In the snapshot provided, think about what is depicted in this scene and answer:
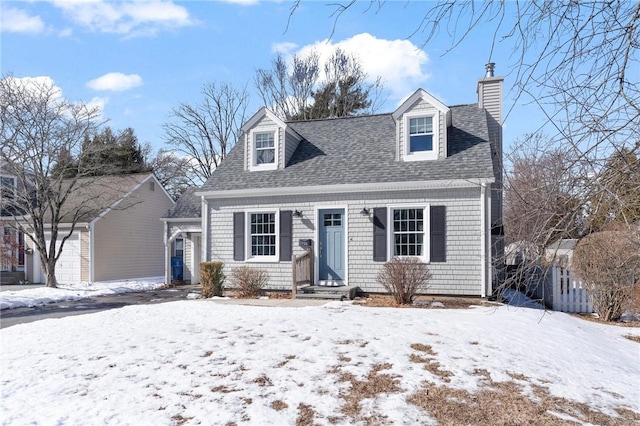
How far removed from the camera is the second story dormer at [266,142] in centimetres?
1389

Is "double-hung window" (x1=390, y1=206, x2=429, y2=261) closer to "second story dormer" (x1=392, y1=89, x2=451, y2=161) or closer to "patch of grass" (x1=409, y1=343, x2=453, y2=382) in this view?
"second story dormer" (x1=392, y1=89, x2=451, y2=161)

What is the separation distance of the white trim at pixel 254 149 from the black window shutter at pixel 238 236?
164 centimetres

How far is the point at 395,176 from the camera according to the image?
12102mm

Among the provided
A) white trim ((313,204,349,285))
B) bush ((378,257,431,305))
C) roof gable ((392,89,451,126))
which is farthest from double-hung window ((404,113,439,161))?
bush ((378,257,431,305))

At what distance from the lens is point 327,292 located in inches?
461

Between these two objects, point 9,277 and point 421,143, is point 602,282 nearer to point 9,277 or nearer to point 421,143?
point 421,143

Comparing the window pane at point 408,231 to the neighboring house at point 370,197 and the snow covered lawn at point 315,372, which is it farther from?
the snow covered lawn at point 315,372

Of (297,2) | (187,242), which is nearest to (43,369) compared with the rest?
(297,2)

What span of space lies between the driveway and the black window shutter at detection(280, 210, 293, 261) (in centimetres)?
320

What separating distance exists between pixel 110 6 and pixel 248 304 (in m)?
6.80

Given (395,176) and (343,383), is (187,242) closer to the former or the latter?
(395,176)

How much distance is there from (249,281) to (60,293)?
21.8ft

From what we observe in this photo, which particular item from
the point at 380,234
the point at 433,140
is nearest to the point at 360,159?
the point at 433,140

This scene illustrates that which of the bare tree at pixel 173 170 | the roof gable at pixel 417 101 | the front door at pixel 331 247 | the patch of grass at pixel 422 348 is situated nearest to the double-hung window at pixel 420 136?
the roof gable at pixel 417 101
